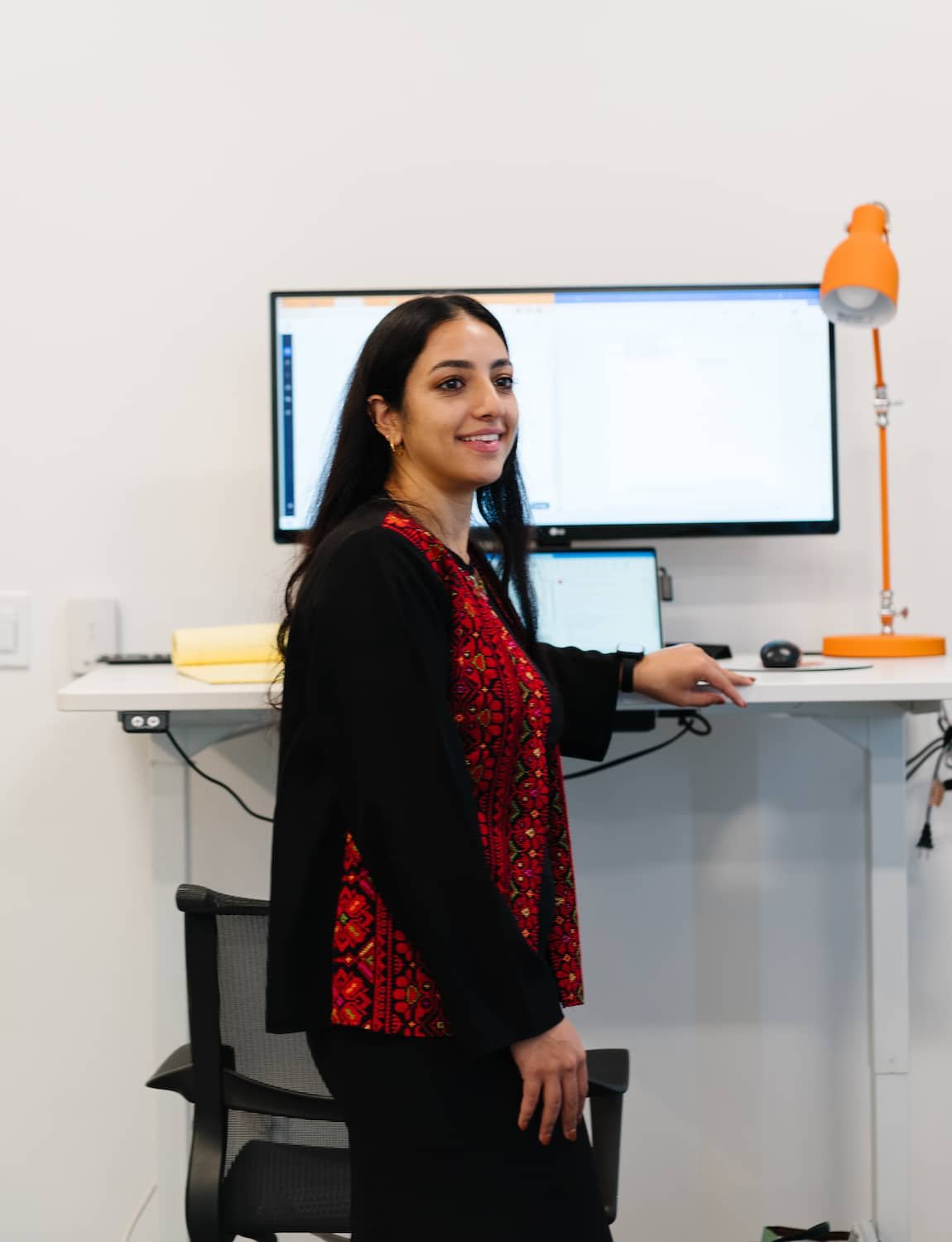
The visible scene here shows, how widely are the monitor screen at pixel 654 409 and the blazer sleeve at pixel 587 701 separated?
0.41 m

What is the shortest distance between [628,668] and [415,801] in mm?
491

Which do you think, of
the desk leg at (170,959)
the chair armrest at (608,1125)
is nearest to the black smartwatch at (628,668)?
the chair armrest at (608,1125)

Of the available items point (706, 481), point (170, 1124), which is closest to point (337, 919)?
point (170, 1124)

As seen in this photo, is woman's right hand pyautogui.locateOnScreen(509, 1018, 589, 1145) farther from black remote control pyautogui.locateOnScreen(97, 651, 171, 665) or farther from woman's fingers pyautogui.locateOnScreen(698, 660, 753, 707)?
black remote control pyautogui.locateOnScreen(97, 651, 171, 665)

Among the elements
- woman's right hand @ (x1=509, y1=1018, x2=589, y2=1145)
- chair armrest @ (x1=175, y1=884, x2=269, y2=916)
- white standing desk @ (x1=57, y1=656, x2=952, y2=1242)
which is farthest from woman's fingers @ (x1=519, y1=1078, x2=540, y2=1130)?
white standing desk @ (x1=57, y1=656, x2=952, y2=1242)

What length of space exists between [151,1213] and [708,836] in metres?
1.08

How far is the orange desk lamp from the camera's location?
156 cm

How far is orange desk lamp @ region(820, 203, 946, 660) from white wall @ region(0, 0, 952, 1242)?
0.16m

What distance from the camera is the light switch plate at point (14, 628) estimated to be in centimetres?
191

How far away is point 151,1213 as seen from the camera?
75.7 inches

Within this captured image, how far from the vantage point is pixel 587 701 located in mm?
1326

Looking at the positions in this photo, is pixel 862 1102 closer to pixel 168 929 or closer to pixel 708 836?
pixel 708 836

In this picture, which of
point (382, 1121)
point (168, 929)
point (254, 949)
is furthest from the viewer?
point (168, 929)

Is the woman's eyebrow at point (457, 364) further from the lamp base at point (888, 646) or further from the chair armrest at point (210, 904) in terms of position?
the lamp base at point (888, 646)
